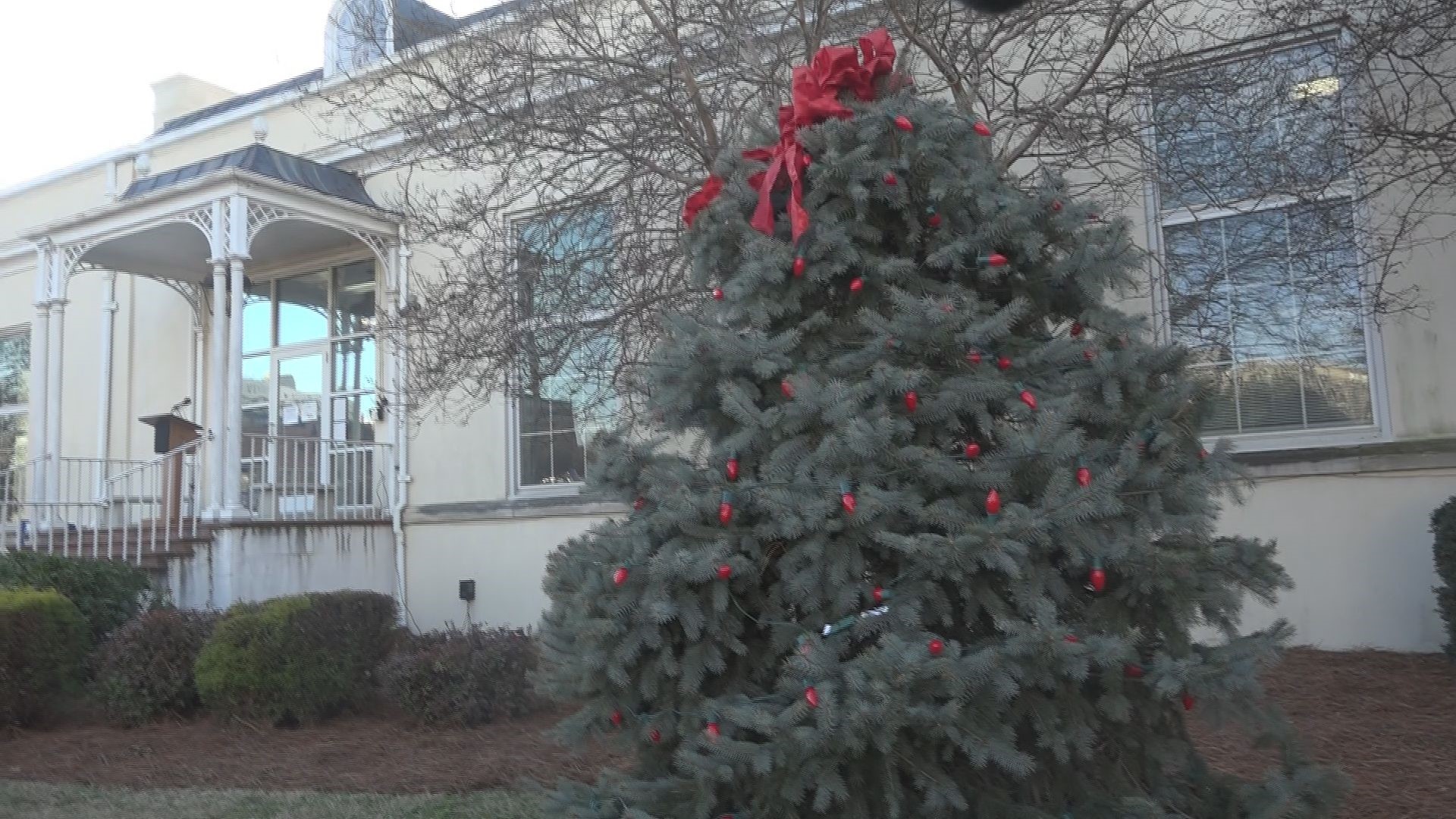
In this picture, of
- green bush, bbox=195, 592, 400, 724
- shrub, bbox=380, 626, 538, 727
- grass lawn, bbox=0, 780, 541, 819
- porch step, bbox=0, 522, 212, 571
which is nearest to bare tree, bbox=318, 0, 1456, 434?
shrub, bbox=380, 626, 538, 727

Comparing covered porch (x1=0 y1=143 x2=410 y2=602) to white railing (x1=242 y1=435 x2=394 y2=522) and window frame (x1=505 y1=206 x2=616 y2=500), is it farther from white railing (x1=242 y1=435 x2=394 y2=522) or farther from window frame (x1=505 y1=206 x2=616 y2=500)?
→ window frame (x1=505 y1=206 x2=616 y2=500)

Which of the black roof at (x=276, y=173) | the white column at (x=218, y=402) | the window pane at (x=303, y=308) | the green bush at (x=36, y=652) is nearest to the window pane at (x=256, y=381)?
the window pane at (x=303, y=308)

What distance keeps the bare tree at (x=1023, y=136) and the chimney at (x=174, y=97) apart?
9.50 m

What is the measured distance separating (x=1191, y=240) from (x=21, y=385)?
14.6m

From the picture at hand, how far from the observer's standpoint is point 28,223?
15406 mm

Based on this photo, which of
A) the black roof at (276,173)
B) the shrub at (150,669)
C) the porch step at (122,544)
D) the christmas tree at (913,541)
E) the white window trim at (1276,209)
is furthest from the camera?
the black roof at (276,173)

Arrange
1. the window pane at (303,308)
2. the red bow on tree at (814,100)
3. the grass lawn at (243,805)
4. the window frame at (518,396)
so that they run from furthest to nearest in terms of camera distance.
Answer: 1. the window pane at (303,308)
2. the window frame at (518,396)
3. the grass lawn at (243,805)
4. the red bow on tree at (814,100)

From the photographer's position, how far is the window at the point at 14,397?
49.7ft

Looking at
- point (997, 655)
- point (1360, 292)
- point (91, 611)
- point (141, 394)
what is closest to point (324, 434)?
point (141, 394)

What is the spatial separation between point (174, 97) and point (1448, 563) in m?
15.8

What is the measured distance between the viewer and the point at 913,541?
3051 mm

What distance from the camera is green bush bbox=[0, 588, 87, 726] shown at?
7988 mm

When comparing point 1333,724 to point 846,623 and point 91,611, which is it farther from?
point 91,611

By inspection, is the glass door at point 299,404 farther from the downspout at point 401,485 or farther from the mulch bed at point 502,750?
the mulch bed at point 502,750
